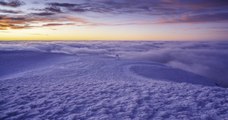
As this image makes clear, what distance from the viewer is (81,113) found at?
5.23 metres

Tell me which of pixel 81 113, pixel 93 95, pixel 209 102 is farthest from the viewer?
pixel 93 95

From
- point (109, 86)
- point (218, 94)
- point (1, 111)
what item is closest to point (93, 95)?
point (109, 86)

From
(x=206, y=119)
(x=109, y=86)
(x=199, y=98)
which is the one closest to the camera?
(x=206, y=119)

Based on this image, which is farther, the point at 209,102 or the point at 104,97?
the point at 104,97

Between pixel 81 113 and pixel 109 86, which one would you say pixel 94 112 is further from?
pixel 109 86

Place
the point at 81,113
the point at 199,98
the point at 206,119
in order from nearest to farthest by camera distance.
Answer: the point at 206,119 < the point at 81,113 < the point at 199,98

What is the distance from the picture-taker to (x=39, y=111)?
5.41 m

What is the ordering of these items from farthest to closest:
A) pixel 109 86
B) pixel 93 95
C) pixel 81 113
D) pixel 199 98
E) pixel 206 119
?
pixel 109 86 < pixel 93 95 < pixel 199 98 < pixel 81 113 < pixel 206 119

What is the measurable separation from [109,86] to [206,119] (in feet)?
13.5

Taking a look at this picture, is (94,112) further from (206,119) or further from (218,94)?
(218,94)

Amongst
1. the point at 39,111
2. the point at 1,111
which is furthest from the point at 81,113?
the point at 1,111

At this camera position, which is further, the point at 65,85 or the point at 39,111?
the point at 65,85

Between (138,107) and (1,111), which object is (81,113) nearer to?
(138,107)

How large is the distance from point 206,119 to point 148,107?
1.54 metres
